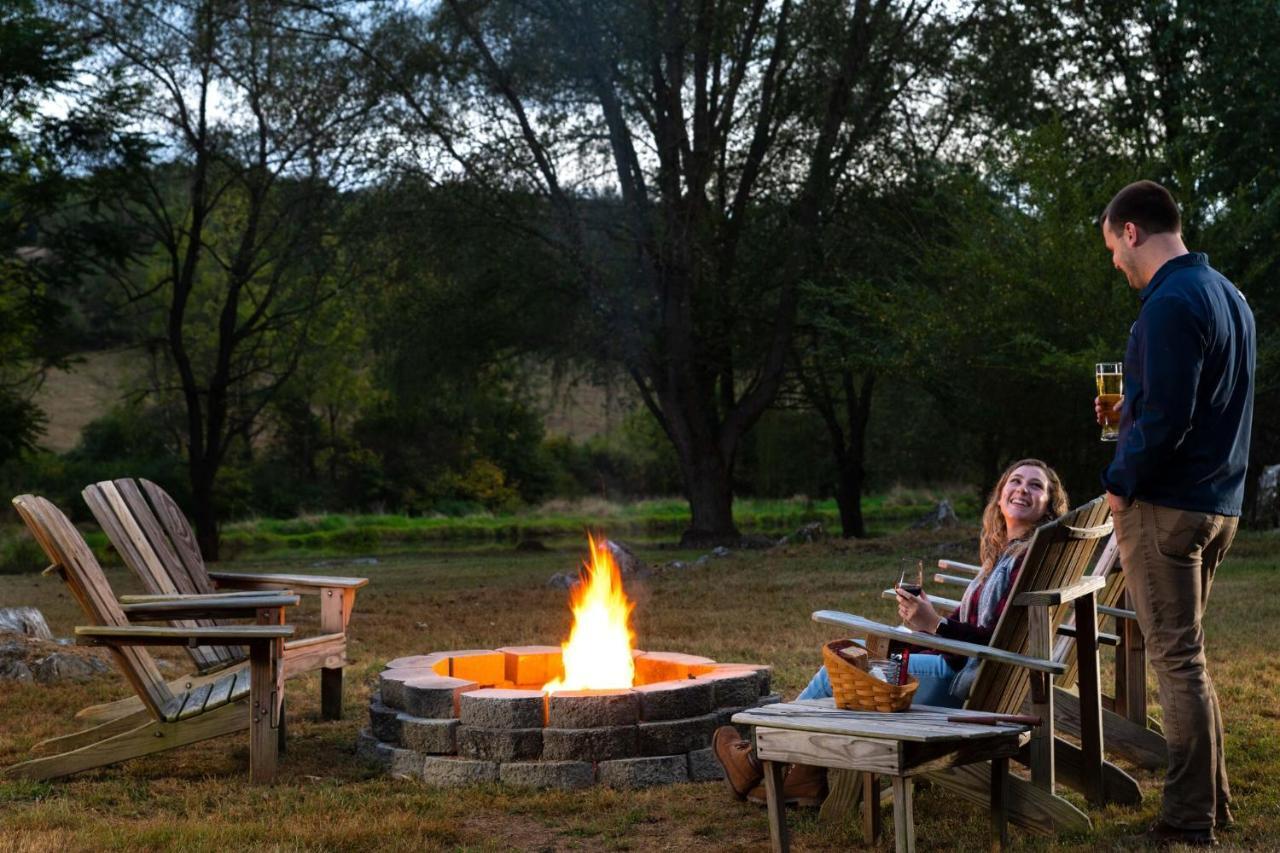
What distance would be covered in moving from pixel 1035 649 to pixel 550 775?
189 centimetres

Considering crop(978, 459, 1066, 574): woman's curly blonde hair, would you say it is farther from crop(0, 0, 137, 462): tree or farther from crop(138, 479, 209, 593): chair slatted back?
crop(0, 0, 137, 462): tree

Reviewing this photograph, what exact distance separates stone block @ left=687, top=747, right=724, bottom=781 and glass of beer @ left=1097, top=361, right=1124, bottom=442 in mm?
1961

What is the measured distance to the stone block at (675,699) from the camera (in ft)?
17.0

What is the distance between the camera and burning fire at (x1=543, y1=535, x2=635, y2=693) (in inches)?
229

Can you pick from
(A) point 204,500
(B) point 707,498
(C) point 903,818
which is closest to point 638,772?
(C) point 903,818

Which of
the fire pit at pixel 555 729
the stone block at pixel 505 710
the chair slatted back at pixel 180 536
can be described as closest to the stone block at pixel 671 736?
the fire pit at pixel 555 729

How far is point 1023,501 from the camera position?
4.57 m

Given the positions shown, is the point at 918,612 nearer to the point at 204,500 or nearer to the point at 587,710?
the point at 587,710

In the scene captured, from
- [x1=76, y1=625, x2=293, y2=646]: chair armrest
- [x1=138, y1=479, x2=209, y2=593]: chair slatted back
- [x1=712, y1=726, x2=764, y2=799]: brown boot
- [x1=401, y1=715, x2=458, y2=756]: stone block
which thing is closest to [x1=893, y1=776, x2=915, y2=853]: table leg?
[x1=712, y1=726, x2=764, y2=799]: brown boot

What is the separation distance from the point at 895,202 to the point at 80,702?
1383cm

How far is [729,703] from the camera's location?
215 inches

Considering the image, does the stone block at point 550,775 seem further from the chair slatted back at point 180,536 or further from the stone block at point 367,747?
the chair slatted back at point 180,536

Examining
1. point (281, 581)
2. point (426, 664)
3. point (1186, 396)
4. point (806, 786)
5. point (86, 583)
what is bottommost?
point (806, 786)

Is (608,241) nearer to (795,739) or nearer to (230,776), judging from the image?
(230,776)
